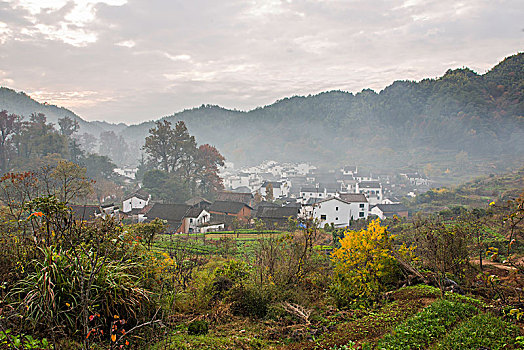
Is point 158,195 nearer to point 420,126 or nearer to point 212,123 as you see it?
point 420,126

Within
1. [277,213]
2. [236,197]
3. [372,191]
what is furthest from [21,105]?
[372,191]

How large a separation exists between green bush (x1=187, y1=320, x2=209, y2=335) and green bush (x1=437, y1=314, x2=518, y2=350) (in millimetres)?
3384

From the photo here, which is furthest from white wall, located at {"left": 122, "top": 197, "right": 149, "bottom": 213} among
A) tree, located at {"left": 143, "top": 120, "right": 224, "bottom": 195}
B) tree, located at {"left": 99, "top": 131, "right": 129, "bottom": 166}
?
tree, located at {"left": 99, "top": 131, "right": 129, "bottom": 166}

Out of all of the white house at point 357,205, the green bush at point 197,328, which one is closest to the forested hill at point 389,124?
the white house at point 357,205

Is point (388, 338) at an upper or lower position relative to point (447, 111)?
lower

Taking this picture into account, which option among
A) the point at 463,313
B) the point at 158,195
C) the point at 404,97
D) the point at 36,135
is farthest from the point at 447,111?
the point at 463,313

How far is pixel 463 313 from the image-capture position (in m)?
5.32

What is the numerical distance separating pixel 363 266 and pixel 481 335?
286 cm

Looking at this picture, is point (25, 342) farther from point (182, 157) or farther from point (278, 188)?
point (278, 188)

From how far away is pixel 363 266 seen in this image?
23.8 ft

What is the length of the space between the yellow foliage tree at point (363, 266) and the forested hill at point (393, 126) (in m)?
73.7

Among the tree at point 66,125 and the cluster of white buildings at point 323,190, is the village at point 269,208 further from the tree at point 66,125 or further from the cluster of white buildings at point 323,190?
the tree at point 66,125

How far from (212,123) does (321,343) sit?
162012 millimetres

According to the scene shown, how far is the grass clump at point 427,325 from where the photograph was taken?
4.57 meters
